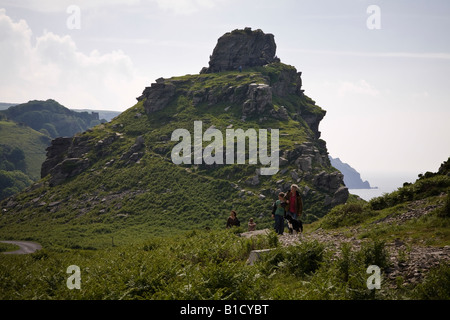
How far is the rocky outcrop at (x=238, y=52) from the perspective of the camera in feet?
518

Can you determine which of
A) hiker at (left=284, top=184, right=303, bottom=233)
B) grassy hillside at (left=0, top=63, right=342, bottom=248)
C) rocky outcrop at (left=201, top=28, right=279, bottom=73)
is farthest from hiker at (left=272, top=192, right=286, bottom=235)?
rocky outcrop at (left=201, top=28, right=279, bottom=73)

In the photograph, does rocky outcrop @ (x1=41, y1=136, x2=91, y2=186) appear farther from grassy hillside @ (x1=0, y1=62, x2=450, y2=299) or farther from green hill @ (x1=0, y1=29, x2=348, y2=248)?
grassy hillside @ (x1=0, y1=62, x2=450, y2=299)

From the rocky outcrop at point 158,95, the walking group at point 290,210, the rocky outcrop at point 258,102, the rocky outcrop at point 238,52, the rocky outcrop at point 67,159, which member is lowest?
the walking group at point 290,210

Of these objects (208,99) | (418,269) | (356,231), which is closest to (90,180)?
(208,99)

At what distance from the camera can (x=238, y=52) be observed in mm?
159750

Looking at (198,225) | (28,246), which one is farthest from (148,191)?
(28,246)

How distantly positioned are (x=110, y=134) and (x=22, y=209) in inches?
1523

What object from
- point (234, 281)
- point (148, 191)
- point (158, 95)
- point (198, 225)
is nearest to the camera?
point (234, 281)

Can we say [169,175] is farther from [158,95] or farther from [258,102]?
[158,95]

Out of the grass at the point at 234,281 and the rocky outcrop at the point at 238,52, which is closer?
the grass at the point at 234,281

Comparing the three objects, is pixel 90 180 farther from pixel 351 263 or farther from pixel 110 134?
pixel 351 263

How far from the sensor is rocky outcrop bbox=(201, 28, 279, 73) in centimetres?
15800

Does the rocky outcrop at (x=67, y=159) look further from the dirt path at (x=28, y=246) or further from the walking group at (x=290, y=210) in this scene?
the walking group at (x=290, y=210)

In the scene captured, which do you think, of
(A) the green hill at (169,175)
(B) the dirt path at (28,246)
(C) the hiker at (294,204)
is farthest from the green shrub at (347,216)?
(B) the dirt path at (28,246)
